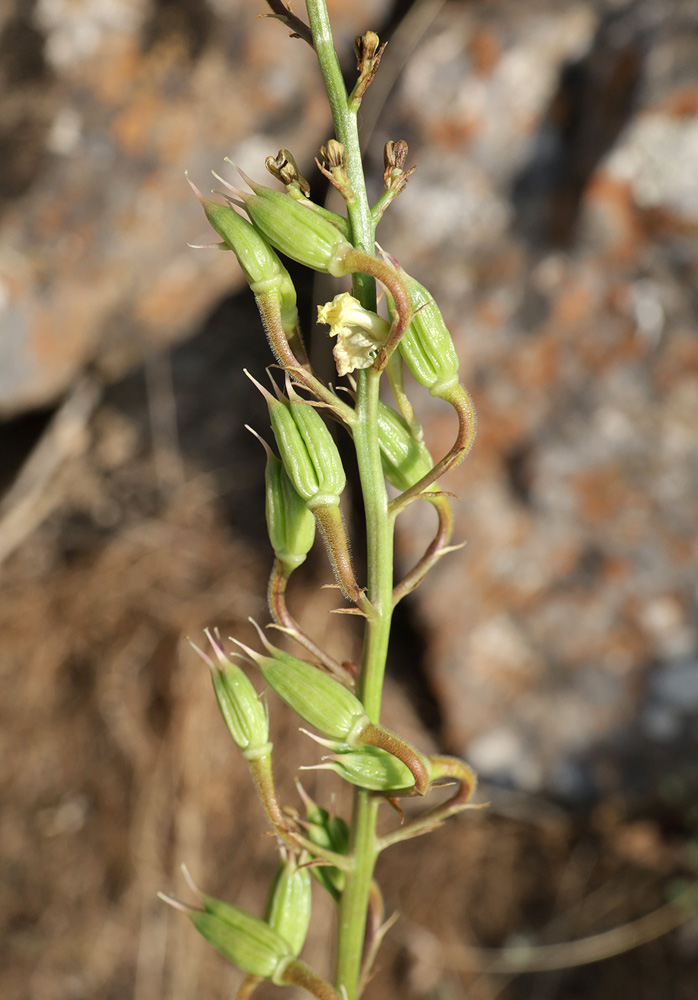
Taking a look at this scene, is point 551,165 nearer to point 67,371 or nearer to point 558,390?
point 558,390

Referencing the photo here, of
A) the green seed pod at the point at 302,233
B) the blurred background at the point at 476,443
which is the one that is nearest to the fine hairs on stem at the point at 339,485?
the green seed pod at the point at 302,233

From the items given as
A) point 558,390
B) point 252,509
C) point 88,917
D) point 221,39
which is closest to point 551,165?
point 558,390

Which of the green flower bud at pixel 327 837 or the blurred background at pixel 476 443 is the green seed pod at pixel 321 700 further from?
the blurred background at pixel 476 443

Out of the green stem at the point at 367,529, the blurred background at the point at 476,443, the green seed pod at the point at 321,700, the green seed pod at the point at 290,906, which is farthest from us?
the blurred background at the point at 476,443

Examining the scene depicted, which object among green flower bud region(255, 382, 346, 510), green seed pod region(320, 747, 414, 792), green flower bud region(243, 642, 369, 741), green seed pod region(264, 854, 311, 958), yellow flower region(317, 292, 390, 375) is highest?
yellow flower region(317, 292, 390, 375)

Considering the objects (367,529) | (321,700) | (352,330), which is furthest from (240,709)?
(352,330)

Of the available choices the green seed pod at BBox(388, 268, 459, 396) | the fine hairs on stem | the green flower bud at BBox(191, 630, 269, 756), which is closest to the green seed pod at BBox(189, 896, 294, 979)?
the fine hairs on stem

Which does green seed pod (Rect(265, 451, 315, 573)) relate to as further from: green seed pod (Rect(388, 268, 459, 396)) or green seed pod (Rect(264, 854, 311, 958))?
green seed pod (Rect(264, 854, 311, 958))
